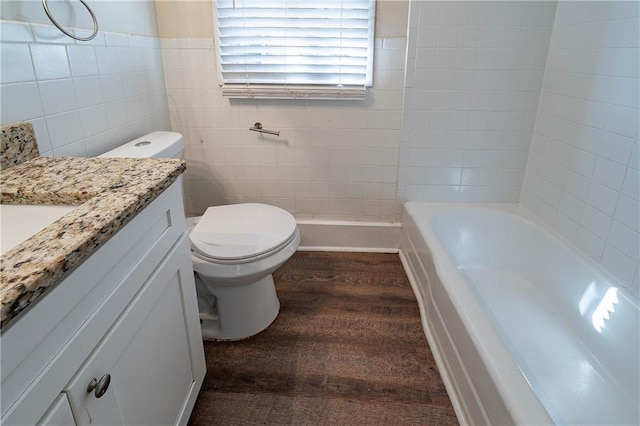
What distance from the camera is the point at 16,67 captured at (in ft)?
3.88

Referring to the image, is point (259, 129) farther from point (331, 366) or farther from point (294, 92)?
point (331, 366)

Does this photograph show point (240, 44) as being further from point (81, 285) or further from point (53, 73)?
point (81, 285)

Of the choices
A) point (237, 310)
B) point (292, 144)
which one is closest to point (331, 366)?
point (237, 310)

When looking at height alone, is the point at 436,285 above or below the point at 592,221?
below

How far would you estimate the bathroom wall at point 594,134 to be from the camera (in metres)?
1.51

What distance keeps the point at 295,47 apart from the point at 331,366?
1587 mm

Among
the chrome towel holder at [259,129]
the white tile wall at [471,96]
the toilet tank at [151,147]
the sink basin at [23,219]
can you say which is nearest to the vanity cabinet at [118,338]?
the sink basin at [23,219]

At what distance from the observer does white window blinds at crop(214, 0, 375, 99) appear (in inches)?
82.0

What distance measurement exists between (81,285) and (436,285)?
135cm

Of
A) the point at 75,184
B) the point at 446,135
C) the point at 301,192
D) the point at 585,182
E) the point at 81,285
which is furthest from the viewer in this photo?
the point at 301,192

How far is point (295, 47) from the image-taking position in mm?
2148

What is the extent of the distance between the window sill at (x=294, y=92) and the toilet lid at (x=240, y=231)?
2.23 feet

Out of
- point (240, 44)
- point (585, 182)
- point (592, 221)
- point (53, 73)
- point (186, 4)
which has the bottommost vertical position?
point (592, 221)

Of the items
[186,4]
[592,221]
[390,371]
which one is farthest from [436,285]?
[186,4]
